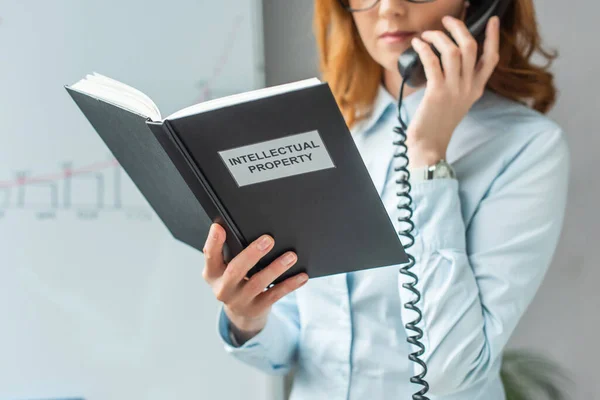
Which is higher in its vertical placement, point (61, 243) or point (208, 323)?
point (61, 243)

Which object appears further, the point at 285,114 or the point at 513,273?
the point at 513,273

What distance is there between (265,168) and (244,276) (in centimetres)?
19

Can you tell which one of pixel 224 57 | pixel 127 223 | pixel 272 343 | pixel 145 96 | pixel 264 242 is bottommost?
pixel 272 343

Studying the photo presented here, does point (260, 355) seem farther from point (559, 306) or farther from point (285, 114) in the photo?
point (559, 306)

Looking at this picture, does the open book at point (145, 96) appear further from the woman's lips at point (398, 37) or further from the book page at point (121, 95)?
the woman's lips at point (398, 37)

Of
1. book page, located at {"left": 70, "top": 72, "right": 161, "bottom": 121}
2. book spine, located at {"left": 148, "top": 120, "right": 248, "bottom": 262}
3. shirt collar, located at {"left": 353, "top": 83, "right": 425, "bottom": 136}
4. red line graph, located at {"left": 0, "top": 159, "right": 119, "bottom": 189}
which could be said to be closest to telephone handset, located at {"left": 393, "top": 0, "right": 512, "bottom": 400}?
shirt collar, located at {"left": 353, "top": 83, "right": 425, "bottom": 136}

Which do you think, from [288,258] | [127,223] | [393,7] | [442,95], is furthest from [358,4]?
[127,223]

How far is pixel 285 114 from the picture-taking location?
20.9 inches

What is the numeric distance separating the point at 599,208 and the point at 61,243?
44.6 inches

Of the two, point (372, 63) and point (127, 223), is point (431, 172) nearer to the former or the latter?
point (372, 63)

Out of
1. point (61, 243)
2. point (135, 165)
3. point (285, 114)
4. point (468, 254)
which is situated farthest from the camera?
point (61, 243)

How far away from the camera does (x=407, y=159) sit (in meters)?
0.82

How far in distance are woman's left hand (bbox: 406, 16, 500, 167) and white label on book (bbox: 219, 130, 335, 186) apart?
0.30m

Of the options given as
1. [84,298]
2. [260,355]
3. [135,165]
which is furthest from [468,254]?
[84,298]
